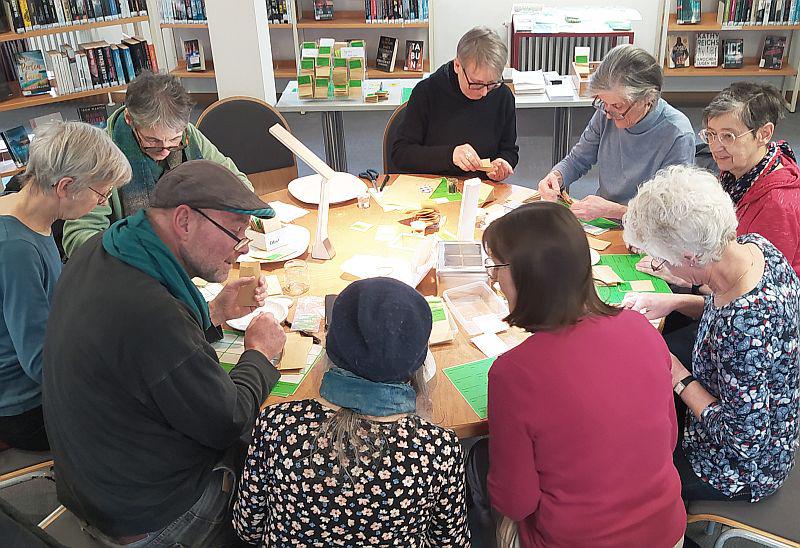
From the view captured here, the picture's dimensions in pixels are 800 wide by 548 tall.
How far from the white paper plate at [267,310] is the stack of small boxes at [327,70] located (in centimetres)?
247

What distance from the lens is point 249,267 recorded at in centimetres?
218

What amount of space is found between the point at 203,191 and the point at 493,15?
17.5 feet

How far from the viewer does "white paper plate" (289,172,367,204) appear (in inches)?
113

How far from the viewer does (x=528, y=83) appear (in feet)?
15.0

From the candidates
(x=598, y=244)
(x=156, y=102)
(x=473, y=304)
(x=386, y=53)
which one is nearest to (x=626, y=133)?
(x=598, y=244)

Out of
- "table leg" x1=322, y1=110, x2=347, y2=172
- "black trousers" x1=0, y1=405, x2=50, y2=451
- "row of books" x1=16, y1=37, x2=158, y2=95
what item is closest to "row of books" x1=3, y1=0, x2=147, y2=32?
"row of books" x1=16, y1=37, x2=158, y2=95

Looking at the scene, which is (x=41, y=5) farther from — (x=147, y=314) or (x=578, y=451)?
(x=578, y=451)

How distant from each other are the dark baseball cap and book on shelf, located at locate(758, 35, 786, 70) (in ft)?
19.6

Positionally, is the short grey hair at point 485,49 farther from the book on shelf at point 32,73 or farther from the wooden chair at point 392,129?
the book on shelf at point 32,73

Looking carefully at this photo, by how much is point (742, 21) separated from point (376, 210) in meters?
4.70

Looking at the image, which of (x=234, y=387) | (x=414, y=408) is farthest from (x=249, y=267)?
(x=414, y=408)

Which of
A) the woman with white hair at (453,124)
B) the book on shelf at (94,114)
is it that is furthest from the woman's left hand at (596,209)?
the book on shelf at (94,114)

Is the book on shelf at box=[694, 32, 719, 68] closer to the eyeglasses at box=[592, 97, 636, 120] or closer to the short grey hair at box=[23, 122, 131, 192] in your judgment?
the eyeglasses at box=[592, 97, 636, 120]

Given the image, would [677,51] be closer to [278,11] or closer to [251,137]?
[278,11]
